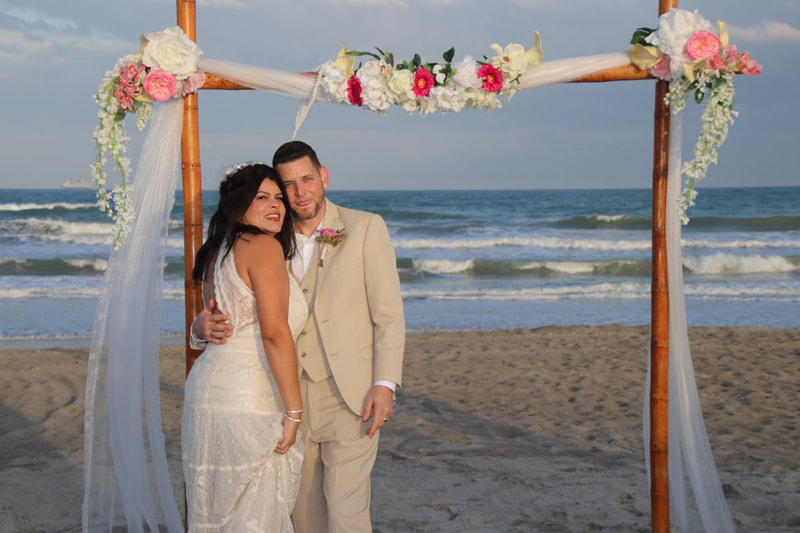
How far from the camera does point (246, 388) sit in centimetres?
291

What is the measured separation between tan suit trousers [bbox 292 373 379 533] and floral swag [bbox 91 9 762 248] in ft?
4.49

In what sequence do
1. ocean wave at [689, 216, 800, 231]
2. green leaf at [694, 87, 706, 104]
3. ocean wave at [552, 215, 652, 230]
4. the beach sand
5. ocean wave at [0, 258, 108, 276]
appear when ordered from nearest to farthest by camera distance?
green leaf at [694, 87, 706, 104], the beach sand, ocean wave at [0, 258, 108, 276], ocean wave at [689, 216, 800, 231], ocean wave at [552, 215, 652, 230]

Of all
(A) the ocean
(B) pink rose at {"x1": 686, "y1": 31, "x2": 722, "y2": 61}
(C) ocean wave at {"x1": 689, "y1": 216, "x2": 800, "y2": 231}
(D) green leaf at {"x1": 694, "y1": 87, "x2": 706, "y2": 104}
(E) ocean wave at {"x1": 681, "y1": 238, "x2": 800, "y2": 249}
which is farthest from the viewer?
(C) ocean wave at {"x1": 689, "y1": 216, "x2": 800, "y2": 231}

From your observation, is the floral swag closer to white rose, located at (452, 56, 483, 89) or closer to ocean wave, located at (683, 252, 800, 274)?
white rose, located at (452, 56, 483, 89)

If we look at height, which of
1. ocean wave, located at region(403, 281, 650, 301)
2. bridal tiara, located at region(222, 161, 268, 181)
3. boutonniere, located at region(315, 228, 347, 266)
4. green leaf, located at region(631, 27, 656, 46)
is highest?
green leaf, located at region(631, 27, 656, 46)

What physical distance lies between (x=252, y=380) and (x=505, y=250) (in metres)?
17.4

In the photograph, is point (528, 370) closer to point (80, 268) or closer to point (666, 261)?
point (666, 261)

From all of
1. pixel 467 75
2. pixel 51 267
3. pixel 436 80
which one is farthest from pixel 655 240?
pixel 51 267

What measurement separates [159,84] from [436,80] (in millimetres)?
1390

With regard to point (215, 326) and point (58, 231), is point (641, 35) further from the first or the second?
point (58, 231)

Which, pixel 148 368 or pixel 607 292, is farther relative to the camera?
pixel 607 292

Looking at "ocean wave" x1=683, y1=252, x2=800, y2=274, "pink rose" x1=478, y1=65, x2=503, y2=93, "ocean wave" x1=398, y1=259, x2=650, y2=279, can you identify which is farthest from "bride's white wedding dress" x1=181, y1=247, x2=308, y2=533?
"ocean wave" x1=683, y1=252, x2=800, y2=274

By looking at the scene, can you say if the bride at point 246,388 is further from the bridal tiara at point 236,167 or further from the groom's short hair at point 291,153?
the groom's short hair at point 291,153

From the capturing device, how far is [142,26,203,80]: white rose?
11.5ft
